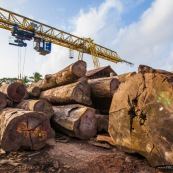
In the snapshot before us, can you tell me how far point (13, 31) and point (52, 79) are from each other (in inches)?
659

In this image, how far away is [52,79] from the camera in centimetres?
696

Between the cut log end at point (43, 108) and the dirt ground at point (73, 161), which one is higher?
the cut log end at point (43, 108)

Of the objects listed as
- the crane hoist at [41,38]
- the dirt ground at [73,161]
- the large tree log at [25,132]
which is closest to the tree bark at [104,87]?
the dirt ground at [73,161]

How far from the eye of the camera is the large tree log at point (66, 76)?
19.3 ft

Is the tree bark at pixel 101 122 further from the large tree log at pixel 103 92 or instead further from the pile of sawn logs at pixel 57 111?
the large tree log at pixel 103 92

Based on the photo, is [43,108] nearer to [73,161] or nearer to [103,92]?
[103,92]

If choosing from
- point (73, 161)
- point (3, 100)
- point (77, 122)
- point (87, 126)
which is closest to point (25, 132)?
point (73, 161)

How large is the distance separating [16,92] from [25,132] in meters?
2.95

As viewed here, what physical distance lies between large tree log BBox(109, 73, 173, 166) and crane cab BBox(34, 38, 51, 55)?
70.6 feet

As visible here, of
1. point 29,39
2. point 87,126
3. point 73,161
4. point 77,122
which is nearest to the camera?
point 73,161

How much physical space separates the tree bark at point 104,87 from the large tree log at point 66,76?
24.4 inches

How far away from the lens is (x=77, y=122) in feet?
15.2

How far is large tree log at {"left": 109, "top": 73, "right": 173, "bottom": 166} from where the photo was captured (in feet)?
8.41

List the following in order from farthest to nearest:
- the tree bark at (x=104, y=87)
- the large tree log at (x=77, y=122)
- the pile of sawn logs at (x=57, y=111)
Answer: the tree bark at (x=104, y=87), the large tree log at (x=77, y=122), the pile of sawn logs at (x=57, y=111)
